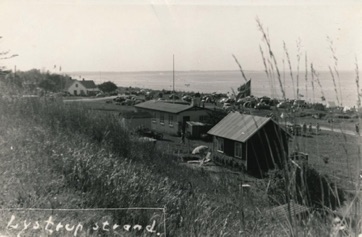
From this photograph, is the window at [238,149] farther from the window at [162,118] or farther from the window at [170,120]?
the window at [162,118]

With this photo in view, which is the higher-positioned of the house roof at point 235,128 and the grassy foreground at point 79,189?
the grassy foreground at point 79,189

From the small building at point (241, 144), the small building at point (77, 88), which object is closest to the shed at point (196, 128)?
the small building at point (241, 144)

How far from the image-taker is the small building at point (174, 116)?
24.4 metres

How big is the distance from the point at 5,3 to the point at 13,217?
88.1 inches

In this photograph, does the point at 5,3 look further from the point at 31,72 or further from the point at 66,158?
the point at 31,72

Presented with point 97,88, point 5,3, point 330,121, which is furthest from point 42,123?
point 97,88

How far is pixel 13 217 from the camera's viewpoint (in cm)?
256

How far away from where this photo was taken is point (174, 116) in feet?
80.9

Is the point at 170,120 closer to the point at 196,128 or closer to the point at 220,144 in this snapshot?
the point at 196,128

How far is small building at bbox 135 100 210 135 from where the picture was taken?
2438 cm
